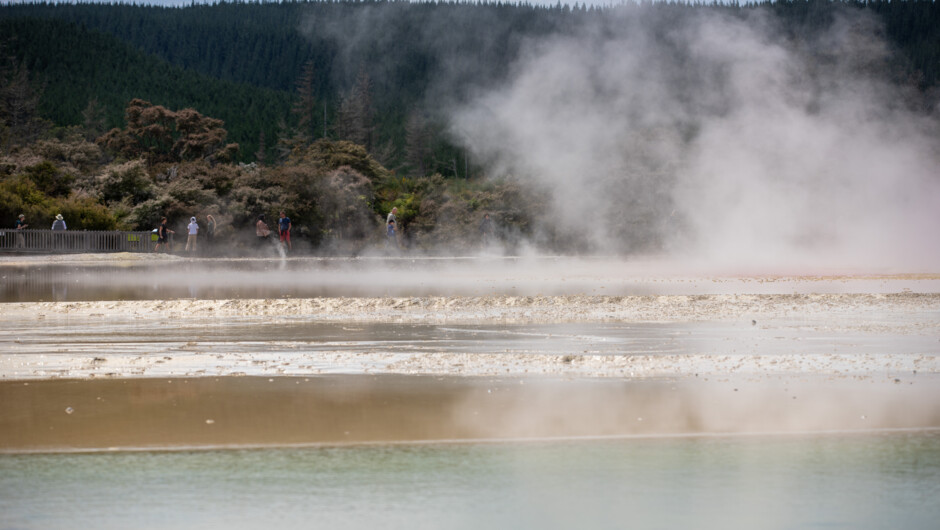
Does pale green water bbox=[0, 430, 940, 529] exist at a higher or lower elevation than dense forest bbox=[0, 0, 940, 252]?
lower

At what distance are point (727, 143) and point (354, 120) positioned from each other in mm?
88608

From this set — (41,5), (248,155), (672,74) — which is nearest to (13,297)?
(672,74)

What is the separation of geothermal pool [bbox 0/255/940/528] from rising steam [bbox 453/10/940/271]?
48.7 ft

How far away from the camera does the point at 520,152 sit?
144ft

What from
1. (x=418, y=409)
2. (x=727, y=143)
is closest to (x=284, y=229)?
(x=727, y=143)

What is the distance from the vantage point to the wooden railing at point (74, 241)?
126 ft

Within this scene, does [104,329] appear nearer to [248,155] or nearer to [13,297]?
[13,297]

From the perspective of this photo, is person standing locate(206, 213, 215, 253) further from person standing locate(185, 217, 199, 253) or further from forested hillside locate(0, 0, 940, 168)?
forested hillside locate(0, 0, 940, 168)

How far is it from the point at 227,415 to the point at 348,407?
955 millimetres

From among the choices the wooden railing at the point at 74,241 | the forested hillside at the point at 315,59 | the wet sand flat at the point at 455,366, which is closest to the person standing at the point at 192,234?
the wooden railing at the point at 74,241

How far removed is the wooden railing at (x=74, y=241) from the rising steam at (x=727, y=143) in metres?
15.4

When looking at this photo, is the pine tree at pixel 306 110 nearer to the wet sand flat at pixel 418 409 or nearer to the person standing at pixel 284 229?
the person standing at pixel 284 229

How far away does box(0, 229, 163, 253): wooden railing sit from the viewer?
126 feet

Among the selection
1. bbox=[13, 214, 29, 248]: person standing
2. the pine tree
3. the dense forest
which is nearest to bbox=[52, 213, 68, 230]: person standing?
bbox=[13, 214, 29, 248]: person standing
